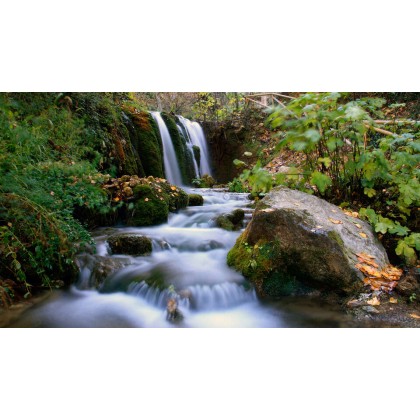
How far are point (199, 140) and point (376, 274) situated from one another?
29.8 ft

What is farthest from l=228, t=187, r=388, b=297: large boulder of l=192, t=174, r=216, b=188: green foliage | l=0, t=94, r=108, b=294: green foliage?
l=192, t=174, r=216, b=188: green foliage

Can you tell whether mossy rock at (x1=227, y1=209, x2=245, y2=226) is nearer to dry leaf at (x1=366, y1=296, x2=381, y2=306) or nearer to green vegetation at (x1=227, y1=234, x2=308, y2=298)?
green vegetation at (x1=227, y1=234, x2=308, y2=298)

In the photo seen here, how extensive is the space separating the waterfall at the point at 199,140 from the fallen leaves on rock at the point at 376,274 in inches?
307

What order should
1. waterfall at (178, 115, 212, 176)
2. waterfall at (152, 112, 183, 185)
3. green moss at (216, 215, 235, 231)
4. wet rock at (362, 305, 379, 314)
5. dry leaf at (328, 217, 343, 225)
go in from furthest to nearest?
waterfall at (178, 115, 212, 176)
waterfall at (152, 112, 183, 185)
green moss at (216, 215, 235, 231)
dry leaf at (328, 217, 343, 225)
wet rock at (362, 305, 379, 314)

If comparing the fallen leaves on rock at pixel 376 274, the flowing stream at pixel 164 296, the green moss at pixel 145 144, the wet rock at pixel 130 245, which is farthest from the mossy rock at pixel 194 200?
the fallen leaves on rock at pixel 376 274

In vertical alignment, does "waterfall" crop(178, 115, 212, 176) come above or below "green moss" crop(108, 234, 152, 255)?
above

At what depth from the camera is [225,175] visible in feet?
36.3

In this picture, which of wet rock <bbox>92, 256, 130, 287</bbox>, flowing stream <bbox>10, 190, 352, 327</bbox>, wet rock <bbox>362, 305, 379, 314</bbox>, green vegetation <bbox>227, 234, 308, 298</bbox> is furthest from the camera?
wet rock <bbox>92, 256, 130, 287</bbox>

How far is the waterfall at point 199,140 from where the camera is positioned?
10.6m

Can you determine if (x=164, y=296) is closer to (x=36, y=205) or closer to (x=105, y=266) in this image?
(x=105, y=266)

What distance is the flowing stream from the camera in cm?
254

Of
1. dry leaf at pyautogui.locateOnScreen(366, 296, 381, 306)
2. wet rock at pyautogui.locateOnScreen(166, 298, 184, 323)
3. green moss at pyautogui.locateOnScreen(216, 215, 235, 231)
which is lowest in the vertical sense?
wet rock at pyautogui.locateOnScreen(166, 298, 184, 323)

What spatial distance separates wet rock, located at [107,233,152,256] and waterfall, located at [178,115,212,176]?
6.77 m
